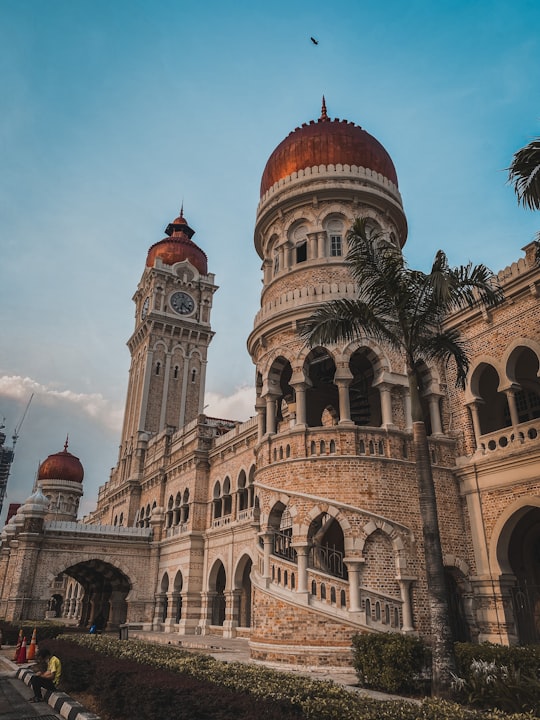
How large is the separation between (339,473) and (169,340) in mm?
34570

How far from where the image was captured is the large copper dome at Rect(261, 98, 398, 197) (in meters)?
20.3

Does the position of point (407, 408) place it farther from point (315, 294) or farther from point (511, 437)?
point (315, 294)

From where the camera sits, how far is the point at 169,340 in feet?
159

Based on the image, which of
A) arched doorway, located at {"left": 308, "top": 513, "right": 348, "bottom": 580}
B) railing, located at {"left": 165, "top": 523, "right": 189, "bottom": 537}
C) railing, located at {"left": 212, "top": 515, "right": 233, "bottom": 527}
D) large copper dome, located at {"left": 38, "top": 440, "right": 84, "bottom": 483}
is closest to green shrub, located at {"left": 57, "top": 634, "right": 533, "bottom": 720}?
arched doorway, located at {"left": 308, "top": 513, "right": 348, "bottom": 580}

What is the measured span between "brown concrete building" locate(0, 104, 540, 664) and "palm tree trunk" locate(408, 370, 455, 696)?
3.79 m

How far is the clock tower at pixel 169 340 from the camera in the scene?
4628cm

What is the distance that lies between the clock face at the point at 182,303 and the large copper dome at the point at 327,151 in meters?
28.6

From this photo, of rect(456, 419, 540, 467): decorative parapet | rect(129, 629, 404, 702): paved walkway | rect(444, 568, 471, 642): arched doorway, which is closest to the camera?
rect(129, 629, 404, 702): paved walkway

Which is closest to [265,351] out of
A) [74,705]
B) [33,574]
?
[74,705]

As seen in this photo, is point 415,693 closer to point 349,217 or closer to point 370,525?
point 370,525

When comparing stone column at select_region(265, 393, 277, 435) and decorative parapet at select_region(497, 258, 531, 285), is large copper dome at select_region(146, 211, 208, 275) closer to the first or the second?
stone column at select_region(265, 393, 277, 435)

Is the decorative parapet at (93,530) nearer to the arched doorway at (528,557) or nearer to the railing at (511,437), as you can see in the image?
the arched doorway at (528,557)

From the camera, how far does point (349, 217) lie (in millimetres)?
19688

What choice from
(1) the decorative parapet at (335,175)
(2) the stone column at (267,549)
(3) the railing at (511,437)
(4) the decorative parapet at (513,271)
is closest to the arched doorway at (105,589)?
(2) the stone column at (267,549)
